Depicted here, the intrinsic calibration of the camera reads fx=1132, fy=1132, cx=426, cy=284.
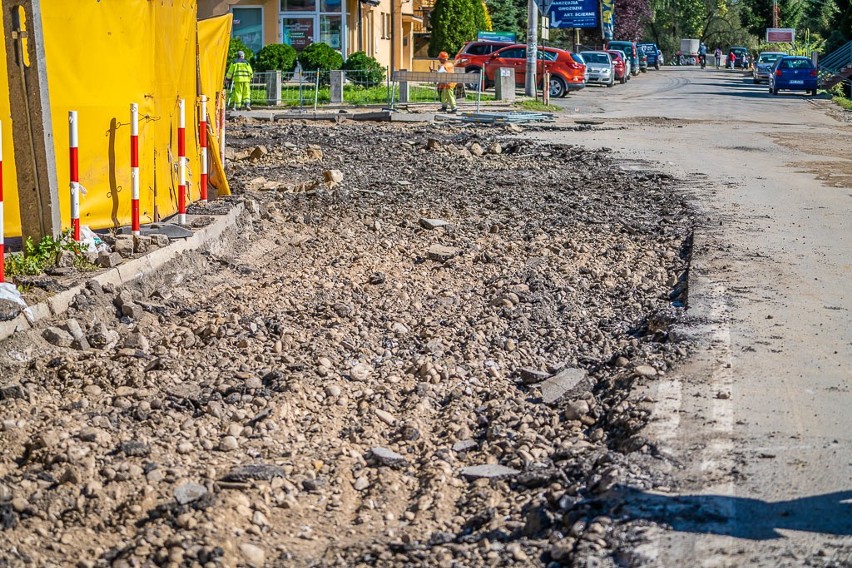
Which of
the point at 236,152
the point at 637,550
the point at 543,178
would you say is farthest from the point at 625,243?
the point at 236,152

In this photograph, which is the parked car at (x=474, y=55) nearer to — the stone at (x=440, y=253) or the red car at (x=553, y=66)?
the red car at (x=553, y=66)

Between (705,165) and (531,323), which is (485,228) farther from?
(705,165)

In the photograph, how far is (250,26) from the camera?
145 ft

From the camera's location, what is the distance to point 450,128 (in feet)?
83.6

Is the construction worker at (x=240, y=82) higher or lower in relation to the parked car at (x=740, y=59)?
lower

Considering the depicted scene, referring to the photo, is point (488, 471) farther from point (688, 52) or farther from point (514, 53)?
point (688, 52)

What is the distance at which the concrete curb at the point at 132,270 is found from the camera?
708cm

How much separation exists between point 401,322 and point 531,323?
90 cm

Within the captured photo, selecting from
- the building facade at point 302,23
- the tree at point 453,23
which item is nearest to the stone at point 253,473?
the building facade at point 302,23

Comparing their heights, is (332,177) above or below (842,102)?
below

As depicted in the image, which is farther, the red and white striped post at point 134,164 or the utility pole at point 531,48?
the utility pole at point 531,48

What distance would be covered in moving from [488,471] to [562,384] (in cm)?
132

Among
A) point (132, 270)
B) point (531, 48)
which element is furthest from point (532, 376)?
point (531, 48)

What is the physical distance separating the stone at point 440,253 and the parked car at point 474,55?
104 feet
